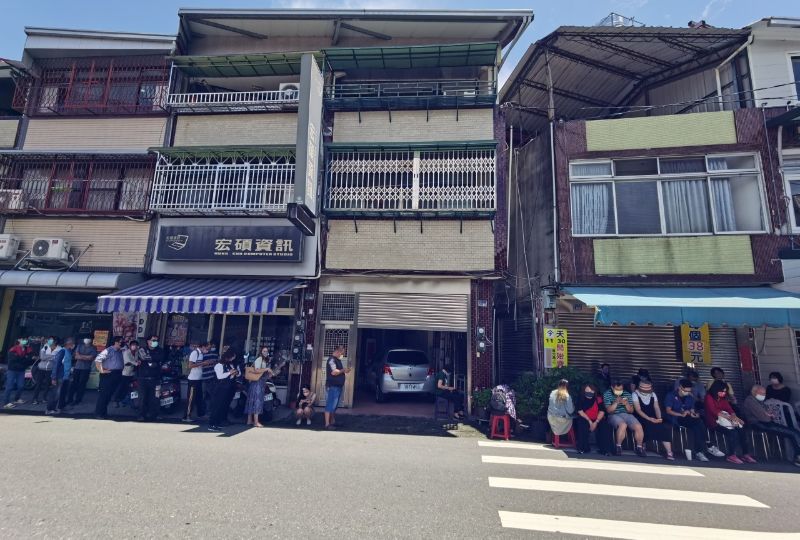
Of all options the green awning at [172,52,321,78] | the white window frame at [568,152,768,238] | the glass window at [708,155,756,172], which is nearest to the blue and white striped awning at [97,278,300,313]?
the green awning at [172,52,321,78]

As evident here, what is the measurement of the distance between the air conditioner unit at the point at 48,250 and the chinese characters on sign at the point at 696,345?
1812 cm

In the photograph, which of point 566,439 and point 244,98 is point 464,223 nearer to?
point 566,439

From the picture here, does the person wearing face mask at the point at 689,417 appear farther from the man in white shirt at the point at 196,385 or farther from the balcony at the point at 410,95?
the man in white shirt at the point at 196,385

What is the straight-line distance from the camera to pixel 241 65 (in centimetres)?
1280

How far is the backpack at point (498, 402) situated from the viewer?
27.8 feet

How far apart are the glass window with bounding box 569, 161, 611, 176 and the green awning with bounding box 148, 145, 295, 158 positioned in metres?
8.38

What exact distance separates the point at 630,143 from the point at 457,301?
6.60m

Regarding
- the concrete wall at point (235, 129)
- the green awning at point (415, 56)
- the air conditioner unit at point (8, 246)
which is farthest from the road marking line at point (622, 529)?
the air conditioner unit at point (8, 246)

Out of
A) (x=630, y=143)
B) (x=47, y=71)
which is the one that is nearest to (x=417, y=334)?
(x=630, y=143)

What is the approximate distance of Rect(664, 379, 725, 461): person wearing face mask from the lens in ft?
24.8

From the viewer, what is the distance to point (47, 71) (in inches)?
535

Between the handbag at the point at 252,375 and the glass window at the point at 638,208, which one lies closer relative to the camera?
the handbag at the point at 252,375

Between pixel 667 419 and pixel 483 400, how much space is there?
382 centimetres

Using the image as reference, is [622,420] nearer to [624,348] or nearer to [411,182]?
[624,348]
